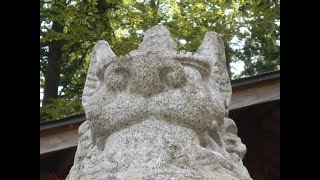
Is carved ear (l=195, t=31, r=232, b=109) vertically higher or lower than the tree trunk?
higher

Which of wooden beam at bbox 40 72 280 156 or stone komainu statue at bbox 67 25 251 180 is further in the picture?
wooden beam at bbox 40 72 280 156

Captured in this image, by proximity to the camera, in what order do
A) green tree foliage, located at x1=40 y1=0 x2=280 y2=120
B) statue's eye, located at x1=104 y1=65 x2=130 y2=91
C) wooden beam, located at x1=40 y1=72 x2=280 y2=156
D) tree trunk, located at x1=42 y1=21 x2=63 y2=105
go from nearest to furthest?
Result: statue's eye, located at x1=104 y1=65 x2=130 y2=91 < wooden beam, located at x1=40 y1=72 x2=280 y2=156 < green tree foliage, located at x1=40 y1=0 x2=280 y2=120 < tree trunk, located at x1=42 y1=21 x2=63 y2=105

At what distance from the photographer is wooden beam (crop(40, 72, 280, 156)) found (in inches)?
191

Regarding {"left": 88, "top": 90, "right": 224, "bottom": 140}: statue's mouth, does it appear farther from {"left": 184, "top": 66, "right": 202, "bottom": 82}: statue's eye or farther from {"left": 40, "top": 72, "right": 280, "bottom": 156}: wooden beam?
{"left": 40, "top": 72, "right": 280, "bottom": 156}: wooden beam

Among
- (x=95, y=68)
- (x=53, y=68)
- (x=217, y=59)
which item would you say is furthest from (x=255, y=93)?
(x=53, y=68)

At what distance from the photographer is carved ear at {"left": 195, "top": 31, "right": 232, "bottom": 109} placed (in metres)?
3.15

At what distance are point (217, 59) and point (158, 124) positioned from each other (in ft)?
2.45

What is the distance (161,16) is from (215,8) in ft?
2.34

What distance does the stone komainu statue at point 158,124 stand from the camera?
8.16 ft

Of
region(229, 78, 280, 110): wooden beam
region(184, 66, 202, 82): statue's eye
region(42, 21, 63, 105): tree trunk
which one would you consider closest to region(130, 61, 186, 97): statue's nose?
region(184, 66, 202, 82): statue's eye

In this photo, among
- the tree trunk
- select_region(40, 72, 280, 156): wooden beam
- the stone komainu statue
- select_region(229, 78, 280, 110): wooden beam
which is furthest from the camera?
the tree trunk

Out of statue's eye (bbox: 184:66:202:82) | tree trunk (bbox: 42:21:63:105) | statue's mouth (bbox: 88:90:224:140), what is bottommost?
tree trunk (bbox: 42:21:63:105)

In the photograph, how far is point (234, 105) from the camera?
16.4 ft

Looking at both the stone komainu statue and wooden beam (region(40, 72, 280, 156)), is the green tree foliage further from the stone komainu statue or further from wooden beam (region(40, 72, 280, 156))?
the stone komainu statue
